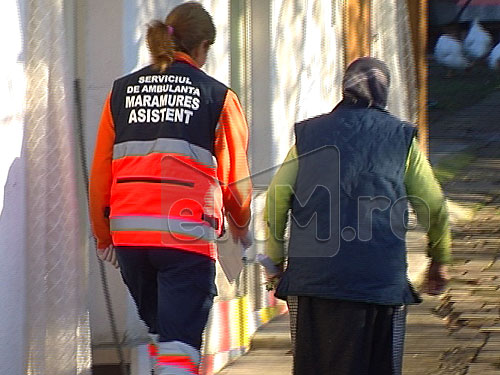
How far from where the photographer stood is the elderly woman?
385 cm

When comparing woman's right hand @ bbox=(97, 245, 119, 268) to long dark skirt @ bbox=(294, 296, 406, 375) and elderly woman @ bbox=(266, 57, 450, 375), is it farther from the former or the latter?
long dark skirt @ bbox=(294, 296, 406, 375)

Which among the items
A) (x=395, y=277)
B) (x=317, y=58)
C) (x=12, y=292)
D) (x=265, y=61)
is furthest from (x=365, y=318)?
(x=317, y=58)

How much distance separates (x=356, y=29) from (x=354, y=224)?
17.8 ft

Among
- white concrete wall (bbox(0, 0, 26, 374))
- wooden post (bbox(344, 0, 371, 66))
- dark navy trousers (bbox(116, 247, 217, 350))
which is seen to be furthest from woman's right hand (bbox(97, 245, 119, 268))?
wooden post (bbox(344, 0, 371, 66))

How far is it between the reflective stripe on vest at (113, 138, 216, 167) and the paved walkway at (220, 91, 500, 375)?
6.73 feet

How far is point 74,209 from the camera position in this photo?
15.4ft

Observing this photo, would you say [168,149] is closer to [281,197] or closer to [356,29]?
[281,197]

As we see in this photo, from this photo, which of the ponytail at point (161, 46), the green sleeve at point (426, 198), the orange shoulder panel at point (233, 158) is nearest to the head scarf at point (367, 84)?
the green sleeve at point (426, 198)

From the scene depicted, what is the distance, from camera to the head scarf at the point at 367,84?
13.1 ft

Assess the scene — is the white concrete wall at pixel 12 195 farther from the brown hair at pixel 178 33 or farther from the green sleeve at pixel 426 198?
the green sleeve at pixel 426 198

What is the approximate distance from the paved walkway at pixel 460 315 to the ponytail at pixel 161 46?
2238 millimetres

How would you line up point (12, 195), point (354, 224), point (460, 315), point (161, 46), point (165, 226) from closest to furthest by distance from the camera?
point (354, 224) < point (165, 226) < point (161, 46) < point (12, 195) < point (460, 315)

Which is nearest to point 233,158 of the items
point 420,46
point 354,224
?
point 354,224

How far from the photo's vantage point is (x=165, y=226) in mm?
4074
